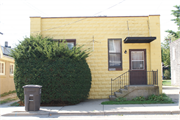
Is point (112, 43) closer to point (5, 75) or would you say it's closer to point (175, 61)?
point (5, 75)

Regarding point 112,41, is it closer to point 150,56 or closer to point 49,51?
point 150,56

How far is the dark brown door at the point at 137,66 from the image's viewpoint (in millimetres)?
11914

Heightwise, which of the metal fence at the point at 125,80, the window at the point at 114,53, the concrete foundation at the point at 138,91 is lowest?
the concrete foundation at the point at 138,91

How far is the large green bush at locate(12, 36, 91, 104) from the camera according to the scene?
9445mm

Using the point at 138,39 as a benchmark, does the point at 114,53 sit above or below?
below

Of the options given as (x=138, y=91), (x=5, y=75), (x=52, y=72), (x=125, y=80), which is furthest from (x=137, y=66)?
(x=5, y=75)

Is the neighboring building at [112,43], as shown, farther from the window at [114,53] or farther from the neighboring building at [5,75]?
the neighboring building at [5,75]

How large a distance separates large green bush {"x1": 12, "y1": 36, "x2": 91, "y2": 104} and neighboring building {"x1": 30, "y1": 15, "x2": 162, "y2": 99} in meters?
2.17

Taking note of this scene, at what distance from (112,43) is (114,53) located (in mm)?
642

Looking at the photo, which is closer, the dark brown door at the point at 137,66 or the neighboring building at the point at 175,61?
the dark brown door at the point at 137,66

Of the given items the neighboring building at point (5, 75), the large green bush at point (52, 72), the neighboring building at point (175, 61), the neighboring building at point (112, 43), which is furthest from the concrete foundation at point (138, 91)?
the neighboring building at point (175, 61)

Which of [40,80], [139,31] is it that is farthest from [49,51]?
[139,31]

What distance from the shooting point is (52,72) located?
9477mm

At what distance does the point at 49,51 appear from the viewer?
31.4 ft
